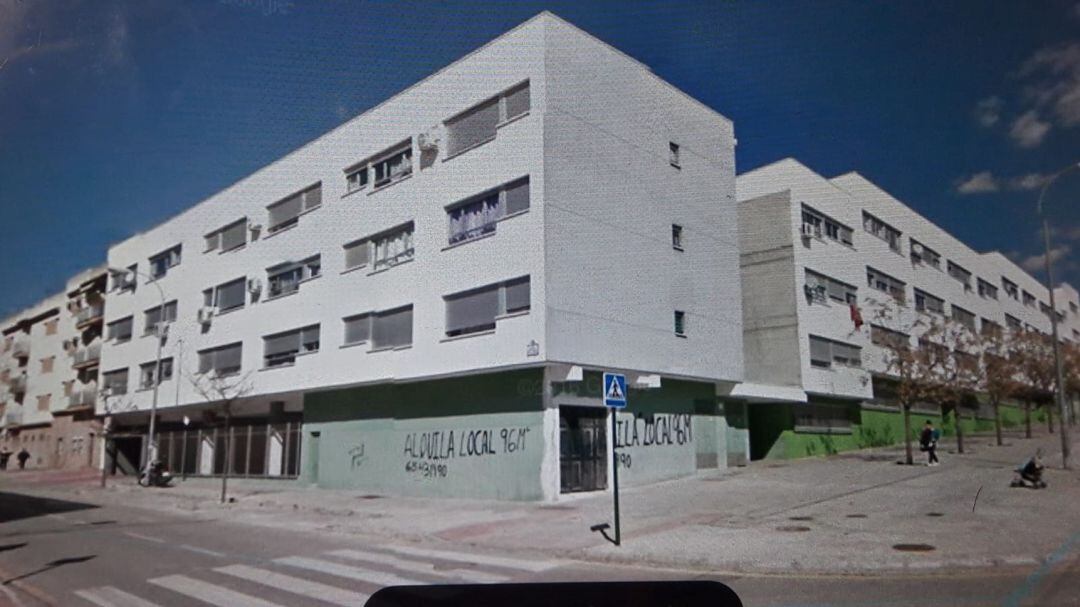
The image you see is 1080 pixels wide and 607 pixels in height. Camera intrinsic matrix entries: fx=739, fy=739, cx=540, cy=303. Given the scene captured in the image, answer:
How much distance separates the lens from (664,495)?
1812 cm

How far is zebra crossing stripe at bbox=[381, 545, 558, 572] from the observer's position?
404 inches

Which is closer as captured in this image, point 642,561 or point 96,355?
point 642,561

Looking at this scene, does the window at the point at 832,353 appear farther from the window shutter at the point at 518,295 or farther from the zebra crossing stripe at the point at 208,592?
the zebra crossing stripe at the point at 208,592

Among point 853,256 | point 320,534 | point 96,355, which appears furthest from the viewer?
point 96,355

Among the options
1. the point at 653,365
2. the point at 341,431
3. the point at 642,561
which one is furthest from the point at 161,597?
the point at 341,431

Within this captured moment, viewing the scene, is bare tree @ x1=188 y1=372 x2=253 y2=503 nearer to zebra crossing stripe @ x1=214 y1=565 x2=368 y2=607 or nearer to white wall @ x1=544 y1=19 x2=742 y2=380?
white wall @ x1=544 y1=19 x2=742 y2=380

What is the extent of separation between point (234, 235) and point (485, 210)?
663 inches

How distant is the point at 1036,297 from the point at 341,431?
71.3 ft

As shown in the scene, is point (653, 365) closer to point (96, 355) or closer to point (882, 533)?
point (882, 533)

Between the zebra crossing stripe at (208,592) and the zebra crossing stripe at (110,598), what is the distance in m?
0.45

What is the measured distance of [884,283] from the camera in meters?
31.8

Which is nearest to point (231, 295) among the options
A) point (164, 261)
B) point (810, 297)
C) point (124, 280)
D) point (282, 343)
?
point (282, 343)

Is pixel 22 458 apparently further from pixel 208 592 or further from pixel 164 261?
pixel 208 592

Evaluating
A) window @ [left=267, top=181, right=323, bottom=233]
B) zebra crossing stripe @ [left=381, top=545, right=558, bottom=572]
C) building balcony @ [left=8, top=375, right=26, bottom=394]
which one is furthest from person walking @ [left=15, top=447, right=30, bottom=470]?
zebra crossing stripe @ [left=381, top=545, right=558, bottom=572]
